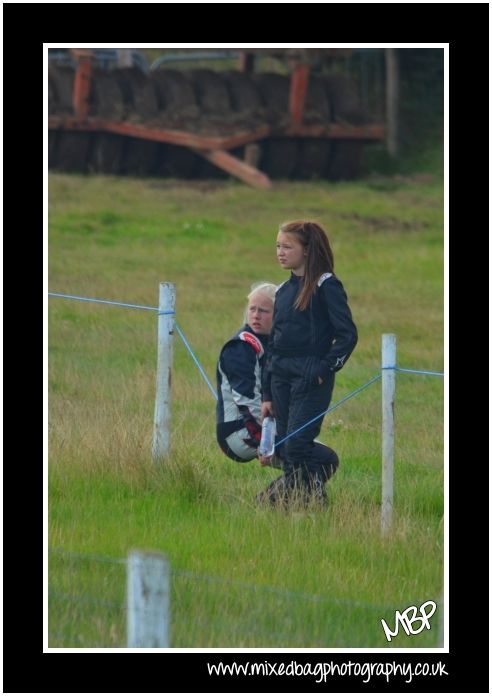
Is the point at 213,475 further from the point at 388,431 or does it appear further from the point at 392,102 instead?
the point at 392,102

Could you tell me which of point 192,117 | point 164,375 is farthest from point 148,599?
point 192,117

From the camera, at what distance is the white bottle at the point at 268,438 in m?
7.14

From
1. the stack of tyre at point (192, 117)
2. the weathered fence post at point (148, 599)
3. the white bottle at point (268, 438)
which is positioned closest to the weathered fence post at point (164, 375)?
the white bottle at point (268, 438)

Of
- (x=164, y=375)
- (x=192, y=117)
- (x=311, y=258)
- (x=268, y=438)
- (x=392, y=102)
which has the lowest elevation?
(x=268, y=438)

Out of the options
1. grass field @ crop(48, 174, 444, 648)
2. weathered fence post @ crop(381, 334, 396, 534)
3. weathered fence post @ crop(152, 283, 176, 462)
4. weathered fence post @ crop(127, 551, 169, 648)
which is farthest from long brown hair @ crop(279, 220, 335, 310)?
weathered fence post @ crop(127, 551, 169, 648)

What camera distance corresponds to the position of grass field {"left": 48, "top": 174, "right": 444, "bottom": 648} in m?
5.77

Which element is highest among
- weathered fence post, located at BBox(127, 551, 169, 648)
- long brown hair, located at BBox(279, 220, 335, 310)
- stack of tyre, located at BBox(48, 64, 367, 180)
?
stack of tyre, located at BBox(48, 64, 367, 180)

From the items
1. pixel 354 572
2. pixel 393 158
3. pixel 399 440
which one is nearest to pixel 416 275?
pixel 399 440

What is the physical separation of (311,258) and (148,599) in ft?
9.51

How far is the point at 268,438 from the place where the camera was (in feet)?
23.5

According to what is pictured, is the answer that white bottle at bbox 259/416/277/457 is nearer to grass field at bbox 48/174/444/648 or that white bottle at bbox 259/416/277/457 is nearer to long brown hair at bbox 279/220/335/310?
grass field at bbox 48/174/444/648

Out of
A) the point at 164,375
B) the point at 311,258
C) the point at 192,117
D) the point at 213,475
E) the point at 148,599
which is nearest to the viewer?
the point at 148,599

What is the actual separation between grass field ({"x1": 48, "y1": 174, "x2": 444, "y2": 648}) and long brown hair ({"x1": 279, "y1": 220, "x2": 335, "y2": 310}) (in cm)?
117

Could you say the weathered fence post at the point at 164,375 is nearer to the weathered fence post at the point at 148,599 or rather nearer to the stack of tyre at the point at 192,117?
the weathered fence post at the point at 148,599
